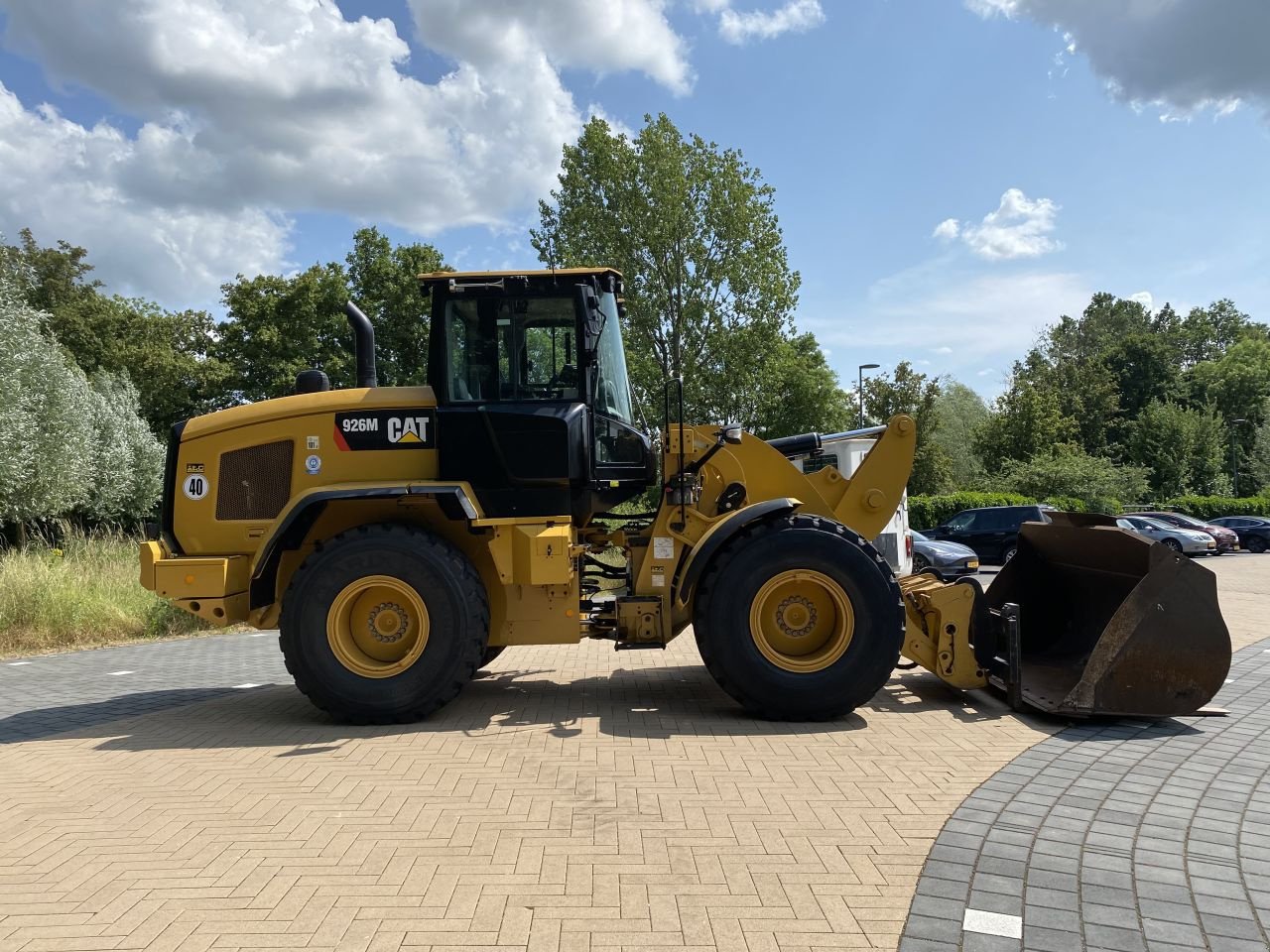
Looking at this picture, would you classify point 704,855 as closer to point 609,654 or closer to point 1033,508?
point 609,654

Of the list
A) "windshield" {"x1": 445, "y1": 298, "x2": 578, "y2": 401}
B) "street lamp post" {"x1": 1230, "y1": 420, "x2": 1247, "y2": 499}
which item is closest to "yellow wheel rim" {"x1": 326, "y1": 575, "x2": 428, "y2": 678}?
"windshield" {"x1": 445, "y1": 298, "x2": 578, "y2": 401}

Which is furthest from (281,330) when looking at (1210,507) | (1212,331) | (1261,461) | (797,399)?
(1212,331)

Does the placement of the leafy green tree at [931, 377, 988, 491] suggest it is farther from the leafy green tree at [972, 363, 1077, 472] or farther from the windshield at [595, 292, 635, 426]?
the windshield at [595, 292, 635, 426]

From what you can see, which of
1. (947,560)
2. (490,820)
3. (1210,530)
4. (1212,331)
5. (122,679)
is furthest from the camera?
(1212,331)

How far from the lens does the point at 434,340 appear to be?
6445 mm

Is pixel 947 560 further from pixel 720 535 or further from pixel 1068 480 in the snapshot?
pixel 1068 480

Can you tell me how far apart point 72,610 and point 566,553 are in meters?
8.32

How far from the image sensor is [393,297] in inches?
1312

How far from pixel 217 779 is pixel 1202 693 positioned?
6278 millimetres

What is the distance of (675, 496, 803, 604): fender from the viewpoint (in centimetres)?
612

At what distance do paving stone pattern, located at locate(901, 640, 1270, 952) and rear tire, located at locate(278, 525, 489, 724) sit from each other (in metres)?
3.44

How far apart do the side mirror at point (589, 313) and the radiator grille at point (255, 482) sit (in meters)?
2.39

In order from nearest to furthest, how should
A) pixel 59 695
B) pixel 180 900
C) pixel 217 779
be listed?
pixel 180 900, pixel 217 779, pixel 59 695

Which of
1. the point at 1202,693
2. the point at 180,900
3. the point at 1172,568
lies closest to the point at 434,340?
the point at 180,900
